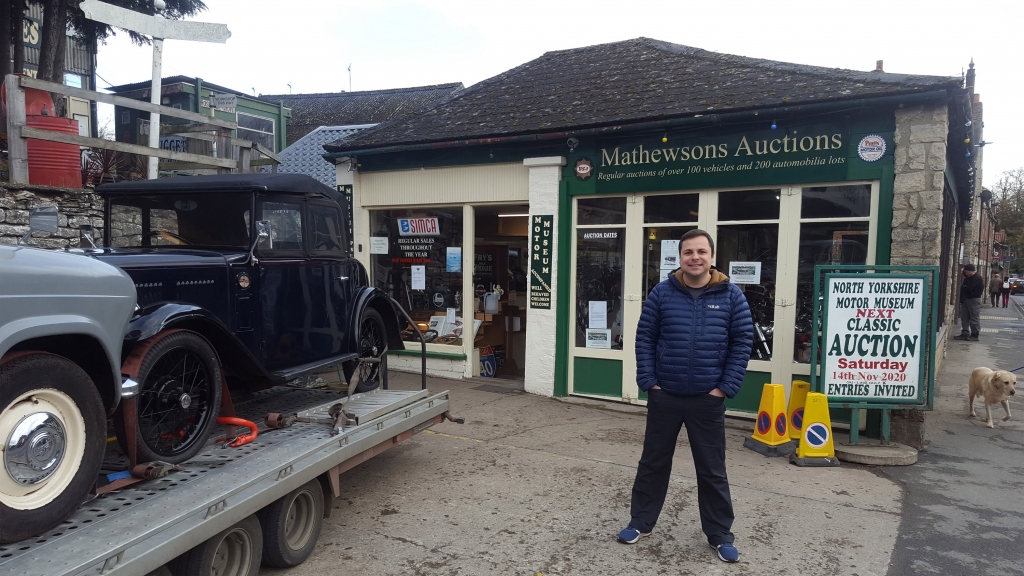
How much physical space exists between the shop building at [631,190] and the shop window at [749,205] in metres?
0.02

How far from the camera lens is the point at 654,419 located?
4051mm

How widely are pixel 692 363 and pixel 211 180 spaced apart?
11.6 ft

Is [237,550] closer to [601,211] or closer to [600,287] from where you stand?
[600,287]

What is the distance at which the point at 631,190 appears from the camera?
305 inches

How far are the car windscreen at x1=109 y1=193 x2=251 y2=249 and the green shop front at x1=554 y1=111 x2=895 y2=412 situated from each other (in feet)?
14.5

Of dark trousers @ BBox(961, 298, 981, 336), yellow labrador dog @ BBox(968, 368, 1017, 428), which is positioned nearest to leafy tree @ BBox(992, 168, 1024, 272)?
dark trousers @ BBox(961, 298, 981, 336)

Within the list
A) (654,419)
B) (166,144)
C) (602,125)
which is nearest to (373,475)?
(654,419)

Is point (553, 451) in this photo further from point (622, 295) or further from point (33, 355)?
point (33, 355)

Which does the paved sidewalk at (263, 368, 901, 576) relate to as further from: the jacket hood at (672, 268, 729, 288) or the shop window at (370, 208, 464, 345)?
the shop window at (370, 208, 464, 345)

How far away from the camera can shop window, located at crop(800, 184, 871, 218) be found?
6.60m

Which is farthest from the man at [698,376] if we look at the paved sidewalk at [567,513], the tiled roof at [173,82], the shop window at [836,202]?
the tiled roof at [173,82]

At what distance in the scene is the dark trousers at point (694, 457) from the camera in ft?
12.8

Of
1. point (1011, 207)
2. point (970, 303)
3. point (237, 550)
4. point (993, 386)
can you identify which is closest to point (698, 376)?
point (237, 550)

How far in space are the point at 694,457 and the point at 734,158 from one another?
413cm
